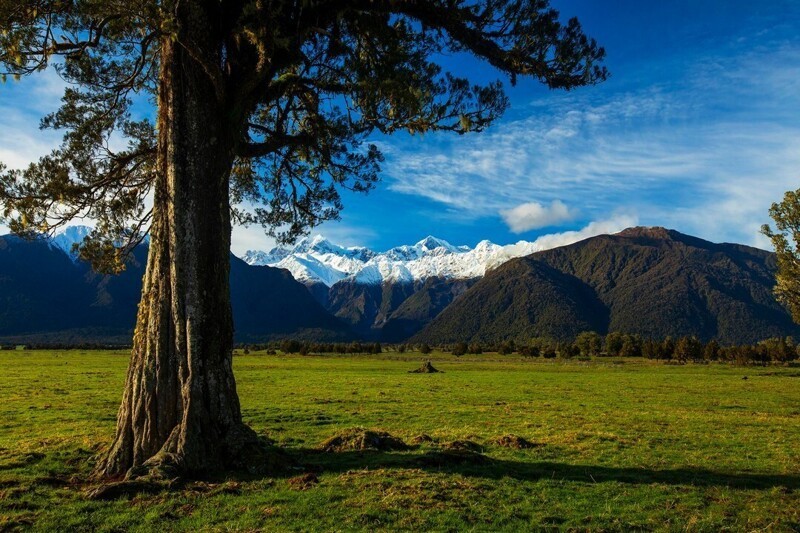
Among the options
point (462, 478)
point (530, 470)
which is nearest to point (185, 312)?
point (462, 478)

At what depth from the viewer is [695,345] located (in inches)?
3888

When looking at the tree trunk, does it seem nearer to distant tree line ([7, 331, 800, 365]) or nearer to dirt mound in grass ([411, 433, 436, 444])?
dirt mound in grass ([411, 433, 436, 444])

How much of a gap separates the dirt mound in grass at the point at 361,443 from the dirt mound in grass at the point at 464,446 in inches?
49.0

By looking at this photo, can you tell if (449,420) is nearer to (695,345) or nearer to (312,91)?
(312,91)

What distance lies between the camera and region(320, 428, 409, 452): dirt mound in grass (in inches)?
552

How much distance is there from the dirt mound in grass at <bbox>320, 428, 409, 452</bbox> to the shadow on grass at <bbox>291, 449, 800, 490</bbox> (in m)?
0.72

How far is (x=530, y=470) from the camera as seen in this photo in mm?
12008

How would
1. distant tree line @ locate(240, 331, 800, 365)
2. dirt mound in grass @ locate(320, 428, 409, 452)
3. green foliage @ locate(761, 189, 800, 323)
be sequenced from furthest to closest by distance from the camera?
distant tree line @ locate(240, 331, 800, 365) < green foliage @ locate(761, 189, 800, 323) < dirt mound in grass @ locate(320, 428, 409, 452)

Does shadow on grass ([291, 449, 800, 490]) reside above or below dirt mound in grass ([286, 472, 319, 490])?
below

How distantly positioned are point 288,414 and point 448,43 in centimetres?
1752

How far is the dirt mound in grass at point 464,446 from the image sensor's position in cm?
1339

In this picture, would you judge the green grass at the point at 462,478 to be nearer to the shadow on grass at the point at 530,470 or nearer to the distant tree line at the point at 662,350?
the shadow on grass at the point at 530,470

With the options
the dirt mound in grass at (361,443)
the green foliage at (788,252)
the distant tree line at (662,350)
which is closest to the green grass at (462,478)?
the dirt mound in grass at (361,443)

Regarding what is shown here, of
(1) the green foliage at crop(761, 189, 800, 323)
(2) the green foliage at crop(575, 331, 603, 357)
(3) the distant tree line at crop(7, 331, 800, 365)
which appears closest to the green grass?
(1) the green foliage at crop(761, 189, 800, 323)
